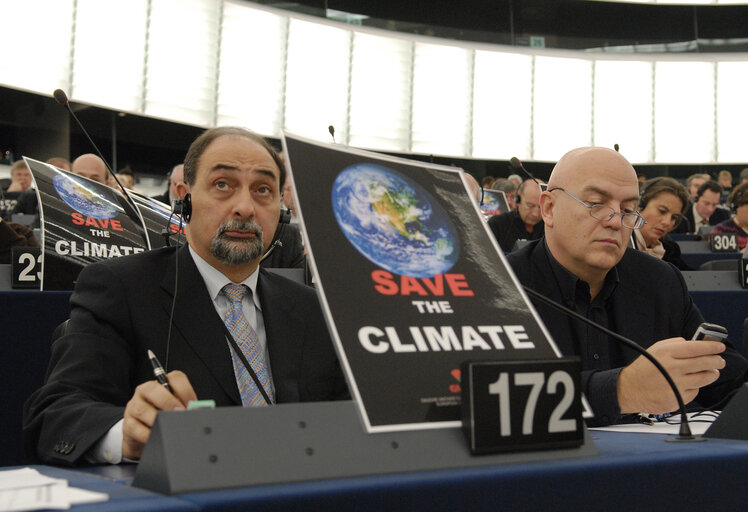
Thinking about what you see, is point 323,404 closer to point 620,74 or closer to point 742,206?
point 742,206

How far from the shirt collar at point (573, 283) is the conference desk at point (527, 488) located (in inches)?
36.1

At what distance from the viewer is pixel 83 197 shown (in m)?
2.86

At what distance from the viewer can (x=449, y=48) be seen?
1011 centimetres

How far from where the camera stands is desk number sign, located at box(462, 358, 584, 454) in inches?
29.8

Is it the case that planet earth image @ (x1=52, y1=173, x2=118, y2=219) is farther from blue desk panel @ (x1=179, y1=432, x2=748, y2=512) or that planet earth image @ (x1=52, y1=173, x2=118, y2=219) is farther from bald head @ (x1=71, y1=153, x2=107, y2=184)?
blue desk panel @ (x1=179, y1=432, x2=748, y2=512)

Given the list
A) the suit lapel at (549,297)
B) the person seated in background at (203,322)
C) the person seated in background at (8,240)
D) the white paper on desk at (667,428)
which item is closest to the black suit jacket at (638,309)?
the suit lapel at (549,297)

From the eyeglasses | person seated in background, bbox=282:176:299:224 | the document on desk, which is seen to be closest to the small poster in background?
person seated in background, bbox=282:176:299:224

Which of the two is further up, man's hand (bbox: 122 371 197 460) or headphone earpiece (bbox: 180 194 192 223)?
headphone earpiece (bbox: 180 194 192 223)

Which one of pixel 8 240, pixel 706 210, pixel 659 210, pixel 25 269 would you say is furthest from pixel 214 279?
pixel 706 210

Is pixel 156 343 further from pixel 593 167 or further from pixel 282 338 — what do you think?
pixel 593 167

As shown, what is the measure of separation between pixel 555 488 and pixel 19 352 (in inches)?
71.1

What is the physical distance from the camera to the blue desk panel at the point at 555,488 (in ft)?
2.06

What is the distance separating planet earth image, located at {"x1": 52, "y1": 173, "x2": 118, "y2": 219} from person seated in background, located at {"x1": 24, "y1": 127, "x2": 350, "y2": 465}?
50.7 inches

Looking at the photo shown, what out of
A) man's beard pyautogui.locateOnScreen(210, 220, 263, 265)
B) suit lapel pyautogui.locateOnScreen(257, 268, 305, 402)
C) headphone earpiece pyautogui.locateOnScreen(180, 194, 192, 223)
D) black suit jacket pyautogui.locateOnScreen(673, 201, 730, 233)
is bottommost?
suit lapel pyautogui.locateOnScreen(257, 268, 305, 402)
